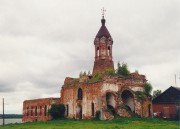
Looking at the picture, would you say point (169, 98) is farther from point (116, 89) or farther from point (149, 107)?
point (116, 89)

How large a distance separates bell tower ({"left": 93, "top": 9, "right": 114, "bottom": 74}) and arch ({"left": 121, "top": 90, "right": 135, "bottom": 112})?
4.21 meters

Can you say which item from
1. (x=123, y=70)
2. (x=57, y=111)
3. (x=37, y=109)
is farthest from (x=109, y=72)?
(x=37, y=109)

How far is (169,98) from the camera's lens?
4169 cm

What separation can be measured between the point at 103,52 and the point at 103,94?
295 inches

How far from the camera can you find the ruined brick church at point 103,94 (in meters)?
35.3

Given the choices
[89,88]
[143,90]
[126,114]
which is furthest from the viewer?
[143,90]

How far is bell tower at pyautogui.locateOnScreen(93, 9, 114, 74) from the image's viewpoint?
132ft

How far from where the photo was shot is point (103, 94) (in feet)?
116

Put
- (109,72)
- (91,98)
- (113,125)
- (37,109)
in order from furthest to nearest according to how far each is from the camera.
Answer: (37,109) < (109,72) < (91,98) < (113,125)

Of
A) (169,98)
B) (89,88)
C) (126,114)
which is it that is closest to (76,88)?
(89,88)

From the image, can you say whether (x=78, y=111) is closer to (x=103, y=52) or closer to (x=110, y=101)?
(x=110, y=101)

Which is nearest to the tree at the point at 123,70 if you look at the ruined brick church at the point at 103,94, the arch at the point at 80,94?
the ruined brick church at the point at 103,94

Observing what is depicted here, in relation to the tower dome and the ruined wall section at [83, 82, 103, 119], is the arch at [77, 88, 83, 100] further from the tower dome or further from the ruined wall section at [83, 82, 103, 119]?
the tower dome

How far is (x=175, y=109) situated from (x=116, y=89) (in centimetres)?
958
